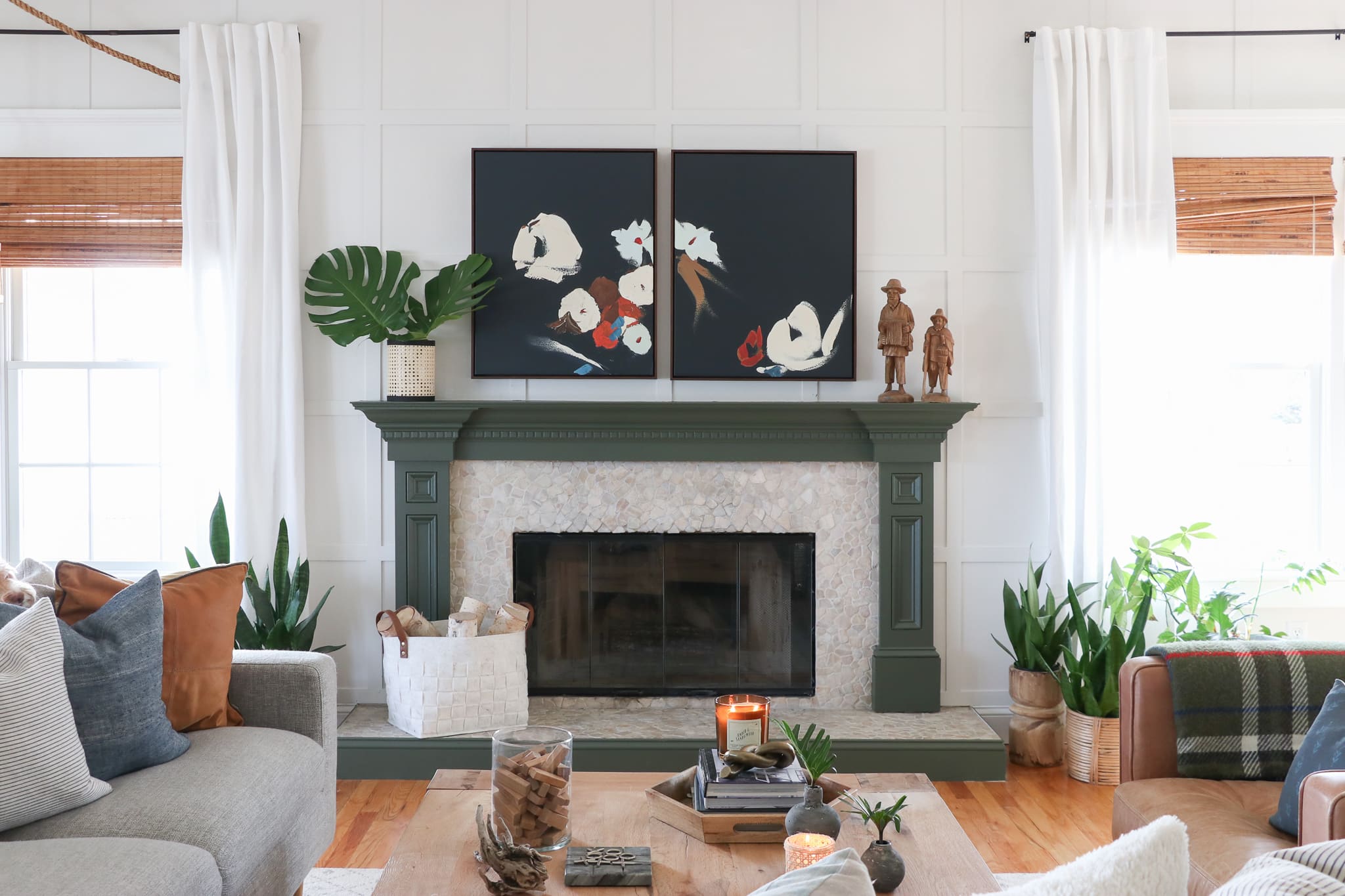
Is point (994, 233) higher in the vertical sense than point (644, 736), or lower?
higher

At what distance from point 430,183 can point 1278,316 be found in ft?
10.9

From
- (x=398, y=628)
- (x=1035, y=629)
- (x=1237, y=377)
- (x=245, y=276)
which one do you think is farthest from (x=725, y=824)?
(x=1237, y=377)

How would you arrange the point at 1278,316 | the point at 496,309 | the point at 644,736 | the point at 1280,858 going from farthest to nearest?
the point at 1278,316 < the point at 496,309 < the point at 644,736 < the point at 1280,858

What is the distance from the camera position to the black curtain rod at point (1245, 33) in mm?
3484

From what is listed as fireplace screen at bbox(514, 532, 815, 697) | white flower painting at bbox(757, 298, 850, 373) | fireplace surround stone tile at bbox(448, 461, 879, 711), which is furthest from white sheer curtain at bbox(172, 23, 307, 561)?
white flower painting at bbox(757, 298, 850, 373)

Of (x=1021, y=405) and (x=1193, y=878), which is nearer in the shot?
(x=1193, y=878)

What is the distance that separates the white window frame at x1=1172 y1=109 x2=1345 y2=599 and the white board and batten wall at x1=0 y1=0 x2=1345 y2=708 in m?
0.07

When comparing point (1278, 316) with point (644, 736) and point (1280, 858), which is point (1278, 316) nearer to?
point (644, 736)

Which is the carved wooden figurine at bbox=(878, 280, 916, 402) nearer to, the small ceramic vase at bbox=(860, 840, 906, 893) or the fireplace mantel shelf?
the fireplace mantel shelf

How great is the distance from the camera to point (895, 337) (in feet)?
10.9

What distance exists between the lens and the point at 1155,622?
11.5 feet

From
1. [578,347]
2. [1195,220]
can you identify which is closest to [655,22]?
[578,347]

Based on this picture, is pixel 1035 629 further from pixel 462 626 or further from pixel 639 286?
pixel 462 626

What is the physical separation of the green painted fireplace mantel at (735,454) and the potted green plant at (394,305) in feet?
0.64
